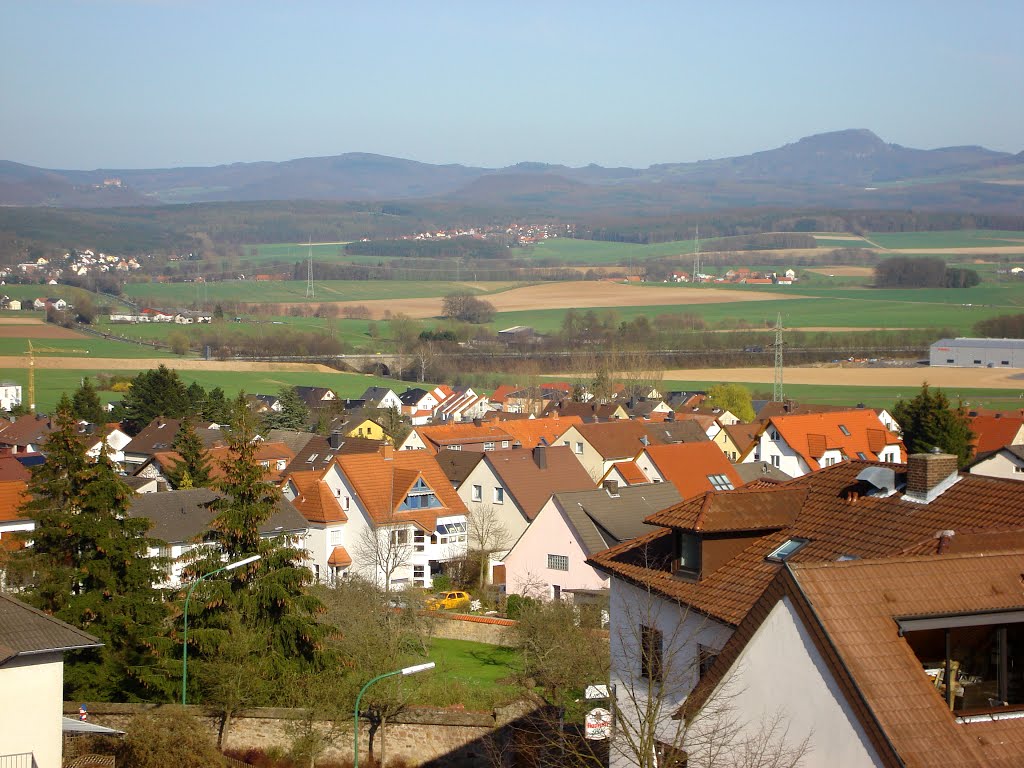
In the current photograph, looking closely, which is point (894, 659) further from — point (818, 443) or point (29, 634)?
point (818, 443)

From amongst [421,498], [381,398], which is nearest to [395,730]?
[421,498]

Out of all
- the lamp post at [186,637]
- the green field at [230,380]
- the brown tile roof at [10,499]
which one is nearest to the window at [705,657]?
the lamp post at [186,637]

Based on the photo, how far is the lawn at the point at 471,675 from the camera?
79.6 ft

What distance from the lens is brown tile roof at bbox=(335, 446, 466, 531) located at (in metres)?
43.5

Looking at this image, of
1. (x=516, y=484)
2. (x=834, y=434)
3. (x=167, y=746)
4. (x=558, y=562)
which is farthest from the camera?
(x=834, y=434)

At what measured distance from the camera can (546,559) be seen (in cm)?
3850

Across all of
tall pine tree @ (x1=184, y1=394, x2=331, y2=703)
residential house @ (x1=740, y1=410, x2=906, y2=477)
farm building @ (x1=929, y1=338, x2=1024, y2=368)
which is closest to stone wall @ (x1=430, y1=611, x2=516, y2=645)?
tall pine tree @ (x1=184, y1=394, x2=331, y2=703)

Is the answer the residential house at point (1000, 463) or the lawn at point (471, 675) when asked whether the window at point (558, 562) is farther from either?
the residential house at point (1000, 463)

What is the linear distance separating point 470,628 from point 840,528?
21.0 meters

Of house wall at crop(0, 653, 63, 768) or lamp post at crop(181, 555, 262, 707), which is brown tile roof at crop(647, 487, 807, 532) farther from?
lamp post at crop(181, 555, 262, 707)

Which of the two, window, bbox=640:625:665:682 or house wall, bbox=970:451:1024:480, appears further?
house wall, bbox=970:451:1024:480

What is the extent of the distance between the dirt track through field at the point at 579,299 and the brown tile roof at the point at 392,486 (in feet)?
410

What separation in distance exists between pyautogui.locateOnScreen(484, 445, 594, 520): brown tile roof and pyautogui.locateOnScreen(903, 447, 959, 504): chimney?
3186 centimetres

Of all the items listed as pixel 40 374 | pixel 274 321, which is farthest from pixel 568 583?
pixel 274 321
